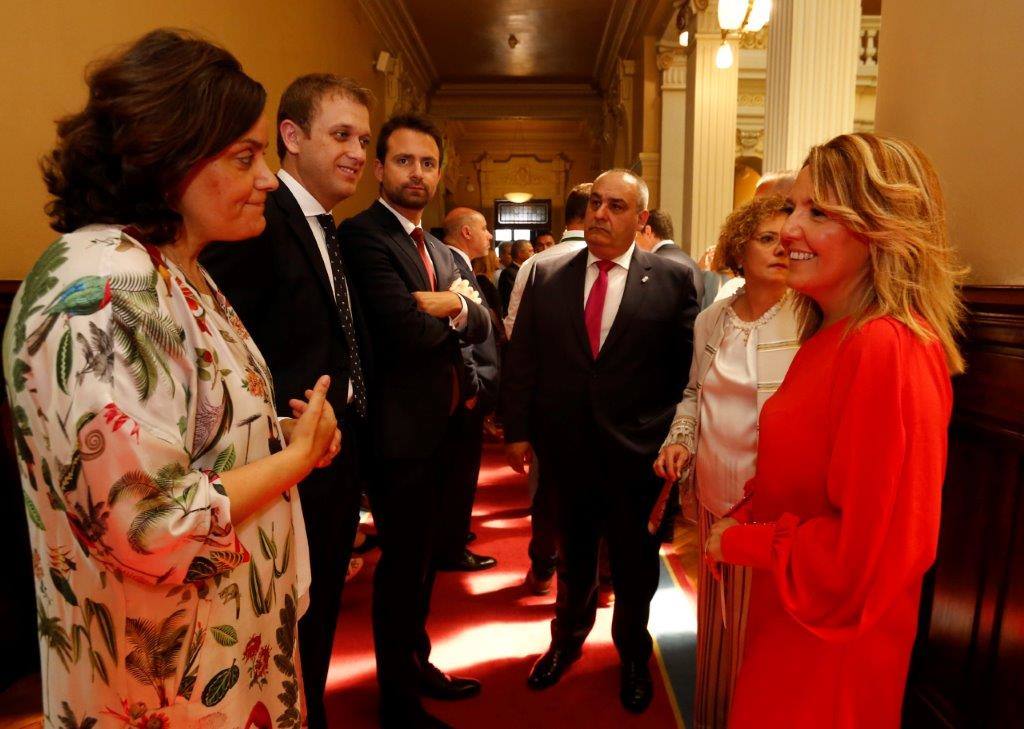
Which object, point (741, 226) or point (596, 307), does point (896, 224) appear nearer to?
point (741, 226)

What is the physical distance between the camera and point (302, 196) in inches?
65.5

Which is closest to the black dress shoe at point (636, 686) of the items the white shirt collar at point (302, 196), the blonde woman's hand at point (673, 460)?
the blonde woman's hand at point (673, 460)

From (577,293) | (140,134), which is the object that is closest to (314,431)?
(140,134)

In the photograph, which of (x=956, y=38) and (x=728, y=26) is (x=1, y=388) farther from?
(x=728, y=26)

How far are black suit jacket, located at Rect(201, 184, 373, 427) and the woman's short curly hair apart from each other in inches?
42.8

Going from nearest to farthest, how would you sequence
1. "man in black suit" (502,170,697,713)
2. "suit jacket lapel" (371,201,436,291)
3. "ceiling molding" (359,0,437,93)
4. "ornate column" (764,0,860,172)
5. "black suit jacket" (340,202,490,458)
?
"black suit jacket" (340,202,490,458) < "suit jacket lapel" (371,201,436,291) < "man in black suit" (502,170,697,713) < "ornate column" (764,0,860,172) < "ceiling molding" (359,0,437,93)

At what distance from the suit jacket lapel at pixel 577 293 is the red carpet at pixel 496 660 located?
1.21 metres

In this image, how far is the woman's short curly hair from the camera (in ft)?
5.87

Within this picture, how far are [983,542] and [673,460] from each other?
28.4 inches

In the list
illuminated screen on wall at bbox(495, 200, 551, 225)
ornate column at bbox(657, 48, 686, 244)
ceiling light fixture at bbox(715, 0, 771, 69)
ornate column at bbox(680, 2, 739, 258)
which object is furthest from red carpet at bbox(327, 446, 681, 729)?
illuminated screen on wall at bbox(495, 200, 551, 225)

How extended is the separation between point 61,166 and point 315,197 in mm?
799

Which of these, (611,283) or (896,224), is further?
(611,283)

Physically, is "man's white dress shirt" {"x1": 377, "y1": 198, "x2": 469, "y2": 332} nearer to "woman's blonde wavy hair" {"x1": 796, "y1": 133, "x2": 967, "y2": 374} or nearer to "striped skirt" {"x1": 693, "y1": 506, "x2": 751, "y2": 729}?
"striped skirt" {"x1": 693, "y1": 506, "x2": 751, "y2": 729}

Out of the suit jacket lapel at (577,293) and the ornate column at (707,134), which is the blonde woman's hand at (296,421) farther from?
the ornate column at (707,134)
